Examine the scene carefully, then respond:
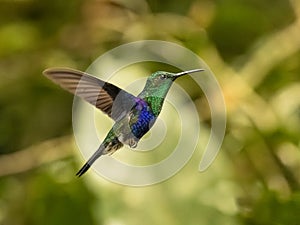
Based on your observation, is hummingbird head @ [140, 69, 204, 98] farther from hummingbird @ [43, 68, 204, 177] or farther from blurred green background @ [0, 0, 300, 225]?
blurred green background @ [0, 0, 300, 225]

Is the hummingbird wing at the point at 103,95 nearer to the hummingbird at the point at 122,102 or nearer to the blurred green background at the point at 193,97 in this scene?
the hummingbird at the point at 122,102

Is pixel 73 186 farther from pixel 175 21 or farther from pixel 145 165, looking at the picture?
pixel 175 21

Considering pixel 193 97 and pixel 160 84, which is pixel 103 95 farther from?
pixel 193 97

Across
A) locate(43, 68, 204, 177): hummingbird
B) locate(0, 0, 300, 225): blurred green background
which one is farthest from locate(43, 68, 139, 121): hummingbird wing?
locate(0, 0, 300, 225): blurred green background

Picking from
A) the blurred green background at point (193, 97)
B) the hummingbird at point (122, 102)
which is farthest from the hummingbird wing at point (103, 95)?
the blurred green background at point (193, 97)

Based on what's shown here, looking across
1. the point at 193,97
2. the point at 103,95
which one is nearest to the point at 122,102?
the point at 103,95

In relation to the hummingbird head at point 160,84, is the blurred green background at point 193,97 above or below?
below

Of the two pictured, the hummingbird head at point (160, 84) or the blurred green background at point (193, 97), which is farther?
the blurred green background at point (193, 97)

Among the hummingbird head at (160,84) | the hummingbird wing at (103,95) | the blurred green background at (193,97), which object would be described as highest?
the hummingbird head at (160,84)
